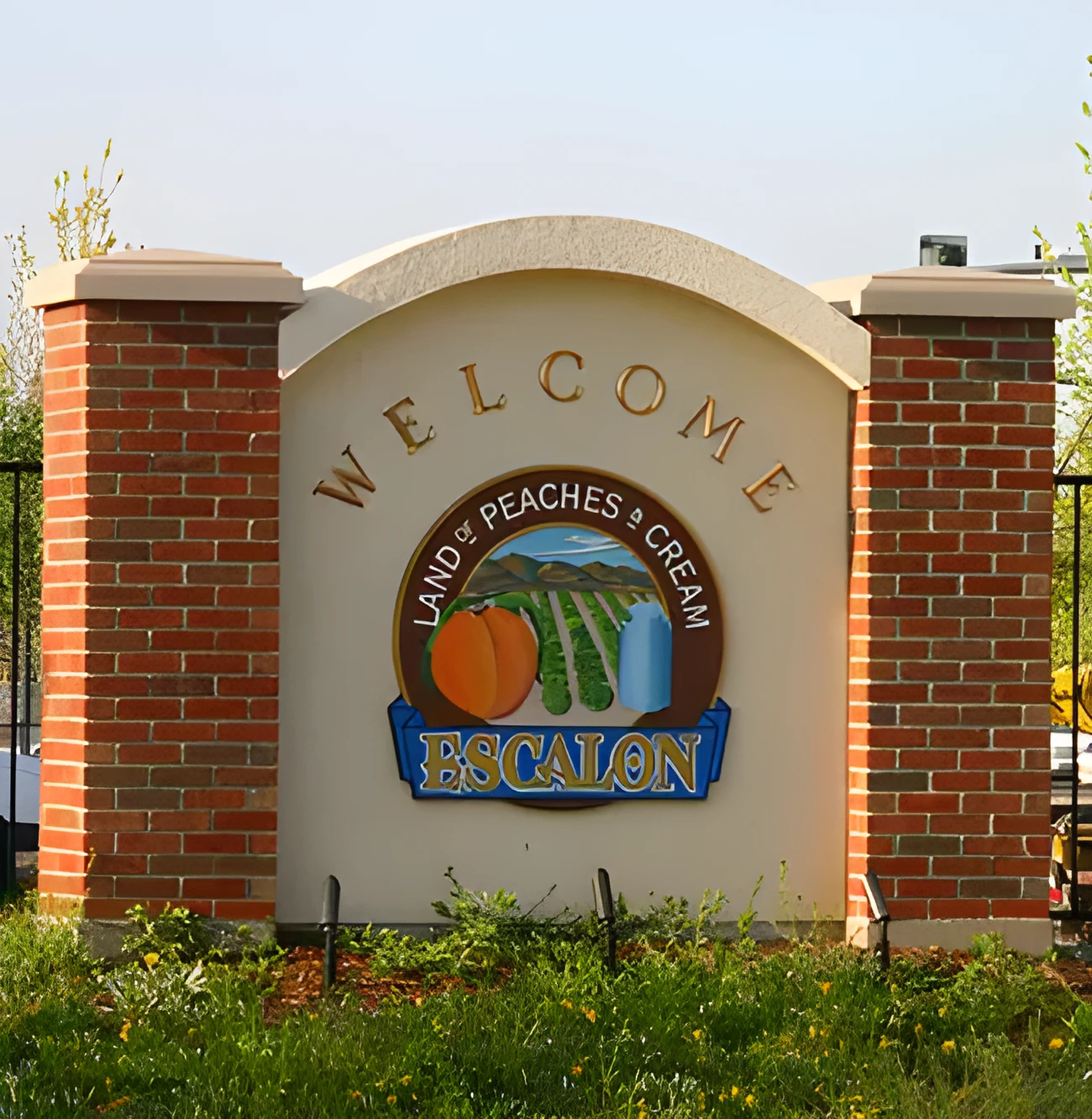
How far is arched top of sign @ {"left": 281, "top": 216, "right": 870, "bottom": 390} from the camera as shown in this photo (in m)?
6.27

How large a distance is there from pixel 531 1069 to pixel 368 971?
1.35 meters

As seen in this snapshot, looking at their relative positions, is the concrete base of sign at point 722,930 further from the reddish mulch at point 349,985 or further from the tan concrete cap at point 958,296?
the tan concrete cap at point 958,296

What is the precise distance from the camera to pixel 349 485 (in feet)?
21.2

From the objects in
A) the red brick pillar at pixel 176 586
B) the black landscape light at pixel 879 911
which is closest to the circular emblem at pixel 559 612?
the red brick pillar at pixel 176 586

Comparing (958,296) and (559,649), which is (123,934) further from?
(958,296)

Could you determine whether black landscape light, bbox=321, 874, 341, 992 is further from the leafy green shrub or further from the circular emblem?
the circular emblem

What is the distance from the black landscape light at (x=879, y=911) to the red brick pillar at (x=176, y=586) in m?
2.40

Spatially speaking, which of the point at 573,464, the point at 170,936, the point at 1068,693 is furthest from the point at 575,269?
the point at 1068,693

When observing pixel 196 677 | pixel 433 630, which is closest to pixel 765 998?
pixel 433 630

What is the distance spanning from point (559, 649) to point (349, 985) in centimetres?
161

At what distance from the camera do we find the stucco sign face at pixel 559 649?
6480 mm

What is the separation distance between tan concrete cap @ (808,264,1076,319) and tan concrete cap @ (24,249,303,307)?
7.78 ft

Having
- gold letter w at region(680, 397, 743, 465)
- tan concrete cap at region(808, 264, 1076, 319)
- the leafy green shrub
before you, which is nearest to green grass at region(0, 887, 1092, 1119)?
the leafy green shrub

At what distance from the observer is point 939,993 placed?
5770 mm
